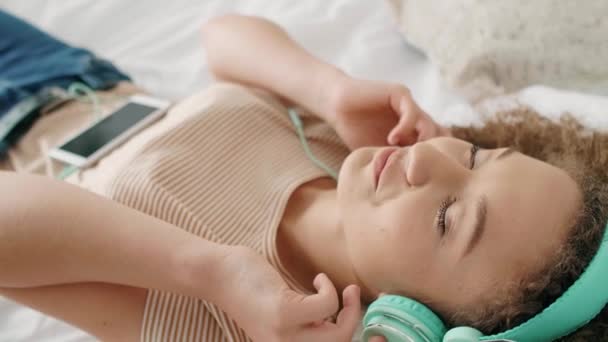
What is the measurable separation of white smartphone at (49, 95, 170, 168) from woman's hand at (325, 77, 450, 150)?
413 mm

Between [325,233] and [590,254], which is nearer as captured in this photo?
[590,254]

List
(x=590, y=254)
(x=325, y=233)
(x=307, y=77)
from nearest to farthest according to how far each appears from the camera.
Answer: (x=590, y=254) < (x=325, y=233) < (x=307, y=77)

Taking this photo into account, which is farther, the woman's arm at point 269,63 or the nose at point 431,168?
the woman's arm at point 269,63

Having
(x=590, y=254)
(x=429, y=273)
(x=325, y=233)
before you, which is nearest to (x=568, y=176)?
(x=590, y=254)

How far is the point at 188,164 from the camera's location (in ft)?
3.27

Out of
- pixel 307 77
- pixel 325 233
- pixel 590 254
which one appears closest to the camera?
pixel 590 254

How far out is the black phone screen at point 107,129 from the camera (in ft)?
3.87

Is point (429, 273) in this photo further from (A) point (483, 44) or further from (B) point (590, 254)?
(A) point (483, 44)

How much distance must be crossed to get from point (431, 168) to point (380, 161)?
0.09 meters

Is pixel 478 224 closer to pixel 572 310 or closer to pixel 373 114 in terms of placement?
pixel 572 310

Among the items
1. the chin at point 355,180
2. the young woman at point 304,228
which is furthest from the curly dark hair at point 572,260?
the chin at point 355,180

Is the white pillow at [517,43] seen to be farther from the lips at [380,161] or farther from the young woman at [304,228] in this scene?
the lips at [380,161]

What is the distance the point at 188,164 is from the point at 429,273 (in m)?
0.45

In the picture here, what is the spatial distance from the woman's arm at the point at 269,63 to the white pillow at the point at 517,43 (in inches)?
11.7
